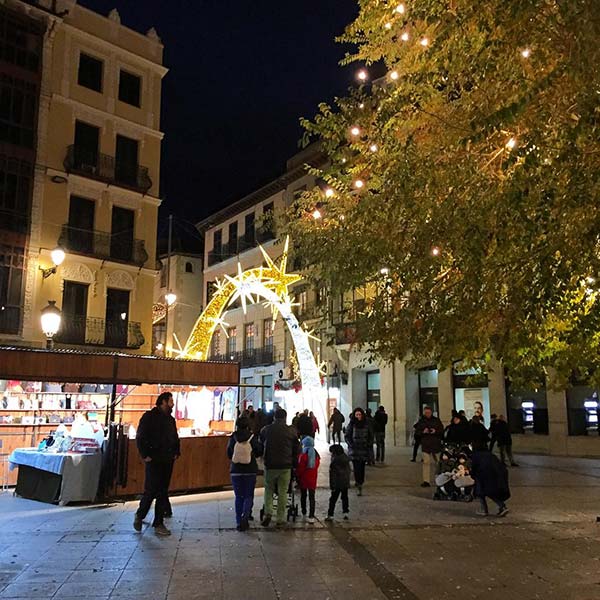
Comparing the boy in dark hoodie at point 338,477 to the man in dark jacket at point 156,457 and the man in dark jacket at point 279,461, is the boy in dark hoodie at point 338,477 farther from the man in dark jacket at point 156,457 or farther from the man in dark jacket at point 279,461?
the man in dark jacket at point 156,457

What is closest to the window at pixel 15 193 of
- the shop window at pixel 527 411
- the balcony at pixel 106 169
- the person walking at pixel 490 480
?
the balcony at pixel 106 169

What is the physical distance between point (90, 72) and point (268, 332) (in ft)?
58.7

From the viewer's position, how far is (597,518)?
10.3 m

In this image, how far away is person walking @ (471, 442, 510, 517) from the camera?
10453mm

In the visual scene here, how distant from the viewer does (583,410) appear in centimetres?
2120

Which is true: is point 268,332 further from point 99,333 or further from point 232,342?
point 99,333

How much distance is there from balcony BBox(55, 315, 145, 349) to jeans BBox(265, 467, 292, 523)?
16377mm

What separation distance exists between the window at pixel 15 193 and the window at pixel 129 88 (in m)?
5.72

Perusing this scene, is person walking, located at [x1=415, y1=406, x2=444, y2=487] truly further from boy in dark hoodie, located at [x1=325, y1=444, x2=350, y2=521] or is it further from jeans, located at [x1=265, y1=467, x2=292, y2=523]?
jeans, located at [x1=265, y1=467, x2=292, y2=523]

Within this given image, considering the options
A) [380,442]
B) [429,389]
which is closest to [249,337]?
[429,389]

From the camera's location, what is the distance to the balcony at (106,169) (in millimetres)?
25109

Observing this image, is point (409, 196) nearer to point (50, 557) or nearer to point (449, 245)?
point (449, 245)

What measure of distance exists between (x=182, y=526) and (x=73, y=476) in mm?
3160

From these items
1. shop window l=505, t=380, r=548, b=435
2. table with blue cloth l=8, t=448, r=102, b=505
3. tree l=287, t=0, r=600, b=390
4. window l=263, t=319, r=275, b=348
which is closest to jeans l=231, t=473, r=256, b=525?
tree l=287, t=0, r=600, b=390
